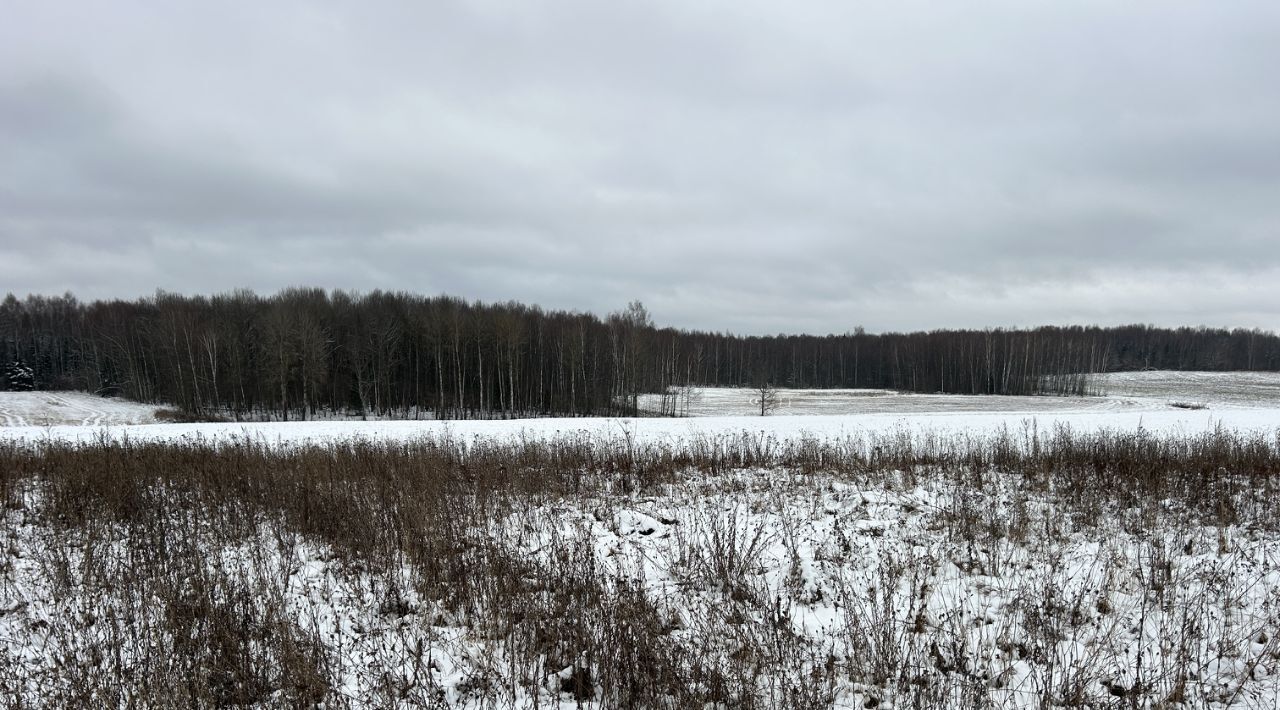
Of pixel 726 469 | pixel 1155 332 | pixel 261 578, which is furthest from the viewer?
pixel 1155 332

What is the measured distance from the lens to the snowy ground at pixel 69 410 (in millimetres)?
41734

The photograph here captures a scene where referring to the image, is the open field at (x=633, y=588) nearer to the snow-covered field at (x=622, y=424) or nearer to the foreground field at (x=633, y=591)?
the foreground field at (x=633, y=591)

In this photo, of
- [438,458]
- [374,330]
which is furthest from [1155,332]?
[438,458]

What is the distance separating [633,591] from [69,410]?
63.9m

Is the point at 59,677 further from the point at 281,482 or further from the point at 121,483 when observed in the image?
the point at 121,483

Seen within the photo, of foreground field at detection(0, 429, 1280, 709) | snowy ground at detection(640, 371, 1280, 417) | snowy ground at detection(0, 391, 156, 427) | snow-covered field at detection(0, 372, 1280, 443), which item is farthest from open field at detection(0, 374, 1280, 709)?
snowy ground at detection(0, 391, 156, 427)

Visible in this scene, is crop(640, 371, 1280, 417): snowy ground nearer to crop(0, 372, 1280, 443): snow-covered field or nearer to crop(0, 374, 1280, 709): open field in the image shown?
crop(0, 372, 1280, 443): snow-covered field

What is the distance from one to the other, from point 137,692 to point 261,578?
1856mm

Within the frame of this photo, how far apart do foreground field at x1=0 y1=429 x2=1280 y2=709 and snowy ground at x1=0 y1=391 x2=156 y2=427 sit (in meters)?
42.3

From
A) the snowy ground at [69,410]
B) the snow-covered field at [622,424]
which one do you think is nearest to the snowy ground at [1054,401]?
the snow-covered field at [622,424]

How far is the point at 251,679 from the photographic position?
4047mm

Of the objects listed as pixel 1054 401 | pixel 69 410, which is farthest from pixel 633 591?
pixel 1054 401

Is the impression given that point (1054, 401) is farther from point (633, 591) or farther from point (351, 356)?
point (351, 356)

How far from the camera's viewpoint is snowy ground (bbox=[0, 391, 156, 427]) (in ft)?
137
